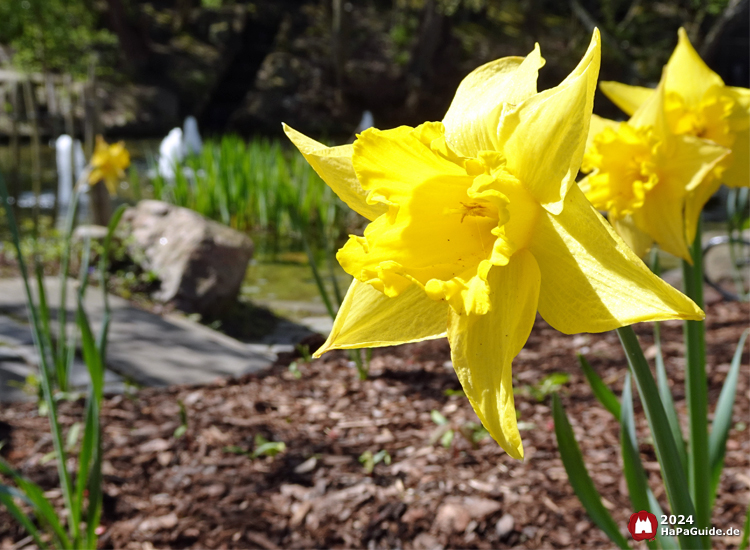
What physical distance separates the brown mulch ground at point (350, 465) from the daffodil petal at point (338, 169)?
109cm

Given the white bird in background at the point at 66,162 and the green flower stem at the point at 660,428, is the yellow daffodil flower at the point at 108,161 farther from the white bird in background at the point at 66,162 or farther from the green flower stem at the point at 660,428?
the green flower stem at the point at 660,428

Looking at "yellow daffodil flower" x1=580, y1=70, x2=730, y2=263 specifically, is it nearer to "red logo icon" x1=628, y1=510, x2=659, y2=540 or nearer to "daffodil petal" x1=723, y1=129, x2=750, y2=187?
"daffodil petal" x1=723, y1=129, x2=750, y2=187

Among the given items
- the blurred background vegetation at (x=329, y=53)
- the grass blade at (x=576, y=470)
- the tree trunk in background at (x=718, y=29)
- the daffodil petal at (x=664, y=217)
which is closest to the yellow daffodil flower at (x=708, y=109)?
the daffodil petal at (x=664, y=217)

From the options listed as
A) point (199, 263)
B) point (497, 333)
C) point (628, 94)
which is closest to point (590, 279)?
point (497, 333)

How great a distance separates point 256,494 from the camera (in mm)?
1878

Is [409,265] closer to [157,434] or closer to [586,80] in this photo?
[586,80]

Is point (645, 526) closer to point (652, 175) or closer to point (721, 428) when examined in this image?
point (721, 428)

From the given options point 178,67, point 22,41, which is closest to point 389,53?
point 178,67

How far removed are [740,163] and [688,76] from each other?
0.76 feet

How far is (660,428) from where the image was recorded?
0.76m

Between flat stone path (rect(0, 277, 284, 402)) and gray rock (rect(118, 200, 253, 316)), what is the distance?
1.75 feet

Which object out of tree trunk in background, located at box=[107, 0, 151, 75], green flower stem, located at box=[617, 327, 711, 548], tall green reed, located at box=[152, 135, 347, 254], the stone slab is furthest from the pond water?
tree trunk in background, located at box=[107, 0, 151, 75]

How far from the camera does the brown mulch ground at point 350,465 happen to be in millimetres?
1668

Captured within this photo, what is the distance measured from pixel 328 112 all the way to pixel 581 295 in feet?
59.2
